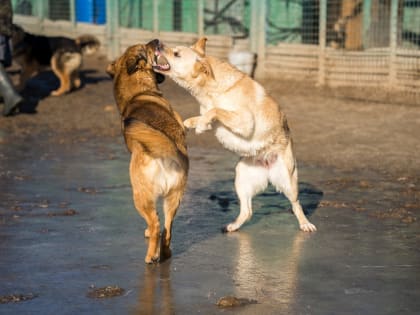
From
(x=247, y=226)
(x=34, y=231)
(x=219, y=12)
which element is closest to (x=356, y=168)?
(x=247, y=226)

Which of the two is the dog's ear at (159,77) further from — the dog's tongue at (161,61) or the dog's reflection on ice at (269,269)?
the dog's reflection on ice at (269,269)

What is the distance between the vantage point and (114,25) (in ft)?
61.6

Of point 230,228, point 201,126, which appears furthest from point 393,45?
point 201,126

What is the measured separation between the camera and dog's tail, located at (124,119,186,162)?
555 centimetres

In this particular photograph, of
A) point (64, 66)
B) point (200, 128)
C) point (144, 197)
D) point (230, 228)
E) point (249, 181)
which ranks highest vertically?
point (200, 128)

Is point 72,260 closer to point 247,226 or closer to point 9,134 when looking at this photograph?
point 247,226

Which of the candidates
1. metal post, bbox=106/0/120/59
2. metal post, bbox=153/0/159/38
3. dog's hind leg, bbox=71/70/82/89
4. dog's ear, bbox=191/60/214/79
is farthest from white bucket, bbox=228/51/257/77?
dog's ear, bbox=191/60/214/79

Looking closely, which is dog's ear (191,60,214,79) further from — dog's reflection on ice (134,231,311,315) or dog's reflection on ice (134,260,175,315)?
dog's reflection on ice (134,260,175,315)

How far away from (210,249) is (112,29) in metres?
13.1

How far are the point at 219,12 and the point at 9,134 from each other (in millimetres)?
5922

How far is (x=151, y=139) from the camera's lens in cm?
557

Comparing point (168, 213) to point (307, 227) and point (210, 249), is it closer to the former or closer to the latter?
point (210, 249)

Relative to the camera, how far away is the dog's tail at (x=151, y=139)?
5.55 meters

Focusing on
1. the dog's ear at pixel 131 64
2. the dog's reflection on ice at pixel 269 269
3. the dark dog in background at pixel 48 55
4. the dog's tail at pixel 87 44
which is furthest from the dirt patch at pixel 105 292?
the dog's tail at pixel 87 44
